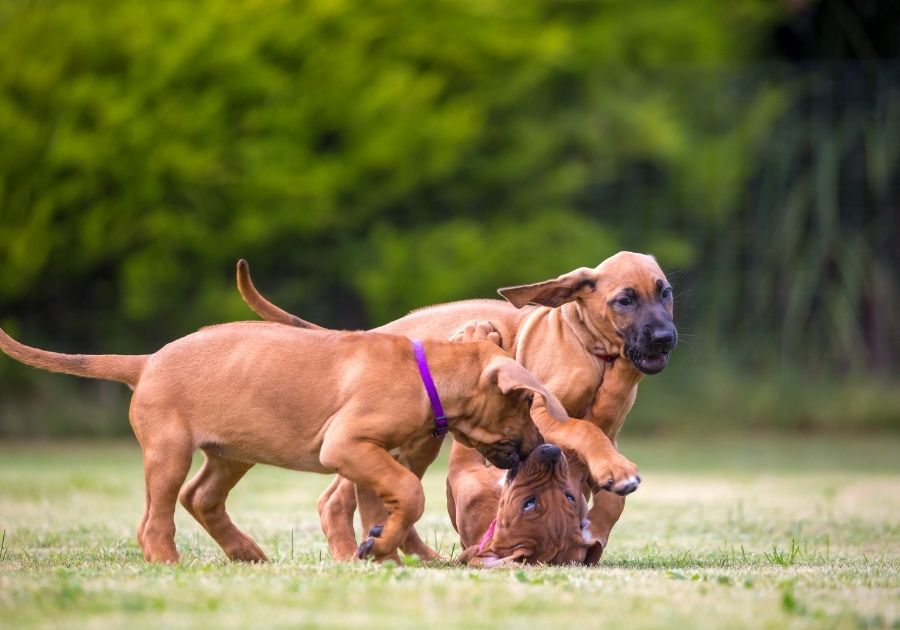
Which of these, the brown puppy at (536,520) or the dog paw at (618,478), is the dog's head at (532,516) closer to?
the brown puppy at (536,520)

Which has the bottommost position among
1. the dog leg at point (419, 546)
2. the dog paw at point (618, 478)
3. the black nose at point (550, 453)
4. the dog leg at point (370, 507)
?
the dog leg at point (419, 546)

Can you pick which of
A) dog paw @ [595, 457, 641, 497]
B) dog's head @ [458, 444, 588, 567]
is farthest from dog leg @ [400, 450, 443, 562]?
dog paw @ [595, 457, 641, 497]

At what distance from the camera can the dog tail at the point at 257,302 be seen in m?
6.54

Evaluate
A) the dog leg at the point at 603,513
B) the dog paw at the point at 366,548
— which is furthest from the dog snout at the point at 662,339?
the dog paw at the point at 366,548

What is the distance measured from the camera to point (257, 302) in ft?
22.1

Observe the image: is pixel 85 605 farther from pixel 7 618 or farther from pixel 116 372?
pixel 116 372

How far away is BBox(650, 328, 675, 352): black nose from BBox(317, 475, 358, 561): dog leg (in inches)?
54.8

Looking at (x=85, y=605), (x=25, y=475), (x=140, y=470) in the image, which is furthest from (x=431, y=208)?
(x=85, y=605)

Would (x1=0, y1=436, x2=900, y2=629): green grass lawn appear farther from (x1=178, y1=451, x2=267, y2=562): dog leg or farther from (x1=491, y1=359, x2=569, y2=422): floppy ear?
(x1=491, y1=359, x2=569, y2=422): floppy ear

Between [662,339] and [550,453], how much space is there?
2.33 feet

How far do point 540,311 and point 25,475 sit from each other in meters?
6.29

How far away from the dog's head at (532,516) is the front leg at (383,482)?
0.50 metres

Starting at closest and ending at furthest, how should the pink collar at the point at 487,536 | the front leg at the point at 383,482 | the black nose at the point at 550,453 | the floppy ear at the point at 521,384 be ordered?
the front leg at the point at 383,482 → the floppy ear at the point at 521,384 → the black nose at the point at 550,453 → the pink collar at the point at 487,536

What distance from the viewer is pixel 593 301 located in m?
6.25
